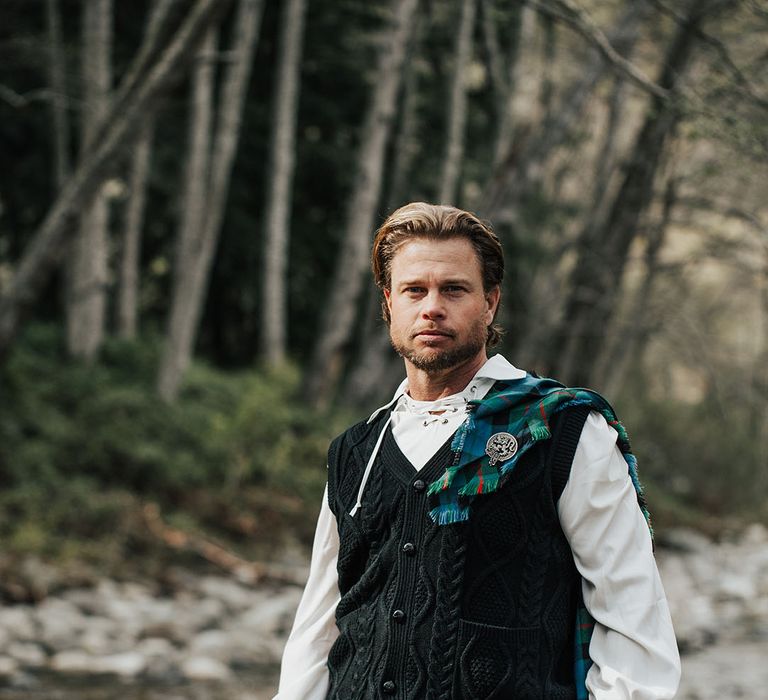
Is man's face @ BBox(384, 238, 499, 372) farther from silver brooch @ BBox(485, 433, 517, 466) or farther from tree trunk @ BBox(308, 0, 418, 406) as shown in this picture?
tree trunk @ BBox(308, 0, 418, 406)

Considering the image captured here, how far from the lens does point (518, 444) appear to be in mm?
2182

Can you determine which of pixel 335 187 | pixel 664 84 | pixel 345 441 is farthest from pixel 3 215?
pixel 345 441

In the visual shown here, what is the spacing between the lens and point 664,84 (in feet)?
35.3

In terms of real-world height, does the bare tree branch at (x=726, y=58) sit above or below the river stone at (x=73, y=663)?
above

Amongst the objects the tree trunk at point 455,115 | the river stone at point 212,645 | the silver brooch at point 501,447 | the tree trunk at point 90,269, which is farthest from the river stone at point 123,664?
the tree trunk at point 455,115

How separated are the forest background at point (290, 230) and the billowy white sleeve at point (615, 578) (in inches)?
172

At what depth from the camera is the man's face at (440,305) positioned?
2318 mm

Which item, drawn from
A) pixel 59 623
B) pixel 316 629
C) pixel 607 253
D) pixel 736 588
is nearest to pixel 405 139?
pixel 607 253

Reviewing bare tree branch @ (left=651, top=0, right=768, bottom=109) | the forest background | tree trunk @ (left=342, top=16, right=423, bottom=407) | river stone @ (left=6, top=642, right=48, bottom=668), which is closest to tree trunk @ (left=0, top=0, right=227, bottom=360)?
the forest background

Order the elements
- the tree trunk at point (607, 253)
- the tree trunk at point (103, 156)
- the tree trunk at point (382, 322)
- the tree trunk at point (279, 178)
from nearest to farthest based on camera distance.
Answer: the tree trunk at point (103, 156) < the tree trunk at point (382, 322) < the tree trunk at point (607, 253) < the tree trunk at point (279, 178)

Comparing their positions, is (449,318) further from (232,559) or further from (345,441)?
(232,559)

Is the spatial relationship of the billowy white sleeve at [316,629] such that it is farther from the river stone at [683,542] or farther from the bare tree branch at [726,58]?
the river stone at [683,542]

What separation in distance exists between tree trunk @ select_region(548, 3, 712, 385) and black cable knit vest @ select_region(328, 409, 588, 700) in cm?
911

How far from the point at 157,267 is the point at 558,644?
15.4 metres
